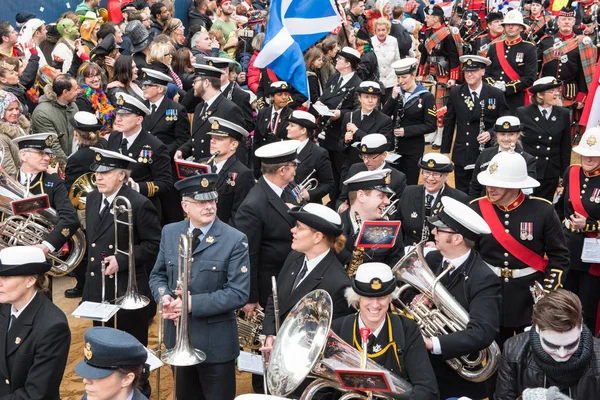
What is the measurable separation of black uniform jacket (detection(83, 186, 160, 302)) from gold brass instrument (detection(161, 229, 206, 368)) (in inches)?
61.6

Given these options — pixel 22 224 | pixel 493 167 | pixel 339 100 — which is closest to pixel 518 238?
pixel 493 167

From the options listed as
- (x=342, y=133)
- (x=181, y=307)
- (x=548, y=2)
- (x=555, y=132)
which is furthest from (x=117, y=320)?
(x=548, y=2)

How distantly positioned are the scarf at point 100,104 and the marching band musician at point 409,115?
151 inches

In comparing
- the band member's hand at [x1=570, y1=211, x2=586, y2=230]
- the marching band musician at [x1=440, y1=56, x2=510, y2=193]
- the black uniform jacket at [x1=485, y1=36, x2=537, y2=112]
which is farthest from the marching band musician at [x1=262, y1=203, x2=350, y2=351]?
the black uniform jacket at [x1=485, y1=36, x2=537, y2=112]

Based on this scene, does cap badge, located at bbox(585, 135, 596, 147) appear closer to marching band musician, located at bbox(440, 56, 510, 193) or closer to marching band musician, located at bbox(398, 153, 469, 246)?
marching band musician, located at bbox(398, 153, 469, 246)

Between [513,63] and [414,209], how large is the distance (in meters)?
6.28

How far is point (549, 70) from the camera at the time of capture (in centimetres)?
1661

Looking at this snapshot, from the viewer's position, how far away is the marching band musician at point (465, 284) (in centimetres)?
588

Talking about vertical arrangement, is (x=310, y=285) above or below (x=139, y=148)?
below

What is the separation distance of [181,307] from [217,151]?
3006mm

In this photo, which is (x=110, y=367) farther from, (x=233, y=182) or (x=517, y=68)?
(x=517, y=68)

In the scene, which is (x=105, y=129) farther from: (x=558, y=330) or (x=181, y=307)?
(x=558, y=330)

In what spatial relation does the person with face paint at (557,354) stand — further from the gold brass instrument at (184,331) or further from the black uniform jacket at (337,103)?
the black uniform jacket at (337,103)

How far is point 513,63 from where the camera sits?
13.7 meters
